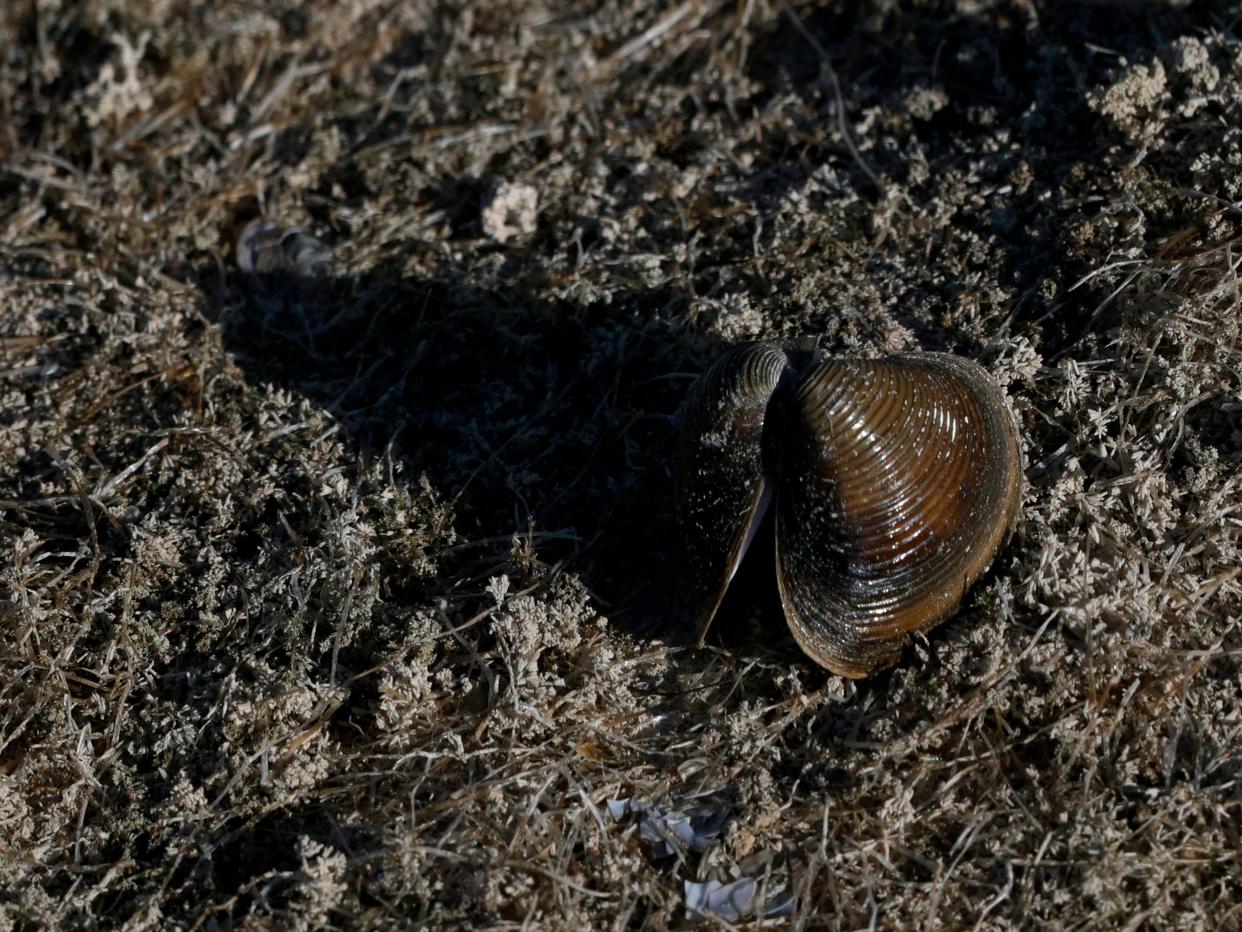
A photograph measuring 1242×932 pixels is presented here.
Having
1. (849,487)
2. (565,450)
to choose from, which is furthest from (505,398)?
(849,487)

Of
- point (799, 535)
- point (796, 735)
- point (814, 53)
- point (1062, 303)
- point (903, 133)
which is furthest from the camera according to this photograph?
point (814, 53)

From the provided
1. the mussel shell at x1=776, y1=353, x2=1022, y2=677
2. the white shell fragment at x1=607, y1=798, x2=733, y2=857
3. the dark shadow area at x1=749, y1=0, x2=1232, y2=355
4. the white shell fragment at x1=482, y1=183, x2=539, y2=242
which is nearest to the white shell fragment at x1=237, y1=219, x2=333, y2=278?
the white shell fragment at x1=482, y1=183, x2=539, y2=242

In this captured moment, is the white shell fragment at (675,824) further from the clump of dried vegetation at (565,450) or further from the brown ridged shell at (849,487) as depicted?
the brown ridged shell at (849,487)

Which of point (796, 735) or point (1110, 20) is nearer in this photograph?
point (796, 735)

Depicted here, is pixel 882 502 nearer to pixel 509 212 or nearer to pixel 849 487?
pixel 849 487

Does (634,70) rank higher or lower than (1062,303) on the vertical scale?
higher

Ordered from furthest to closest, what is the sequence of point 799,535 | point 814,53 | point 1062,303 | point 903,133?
point 814,53
point 903,133
point 1062,303
point 799,535

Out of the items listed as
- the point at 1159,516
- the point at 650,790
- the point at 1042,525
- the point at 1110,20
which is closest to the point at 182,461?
the point at 650,790

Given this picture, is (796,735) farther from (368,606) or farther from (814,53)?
Answer: (814,53)
